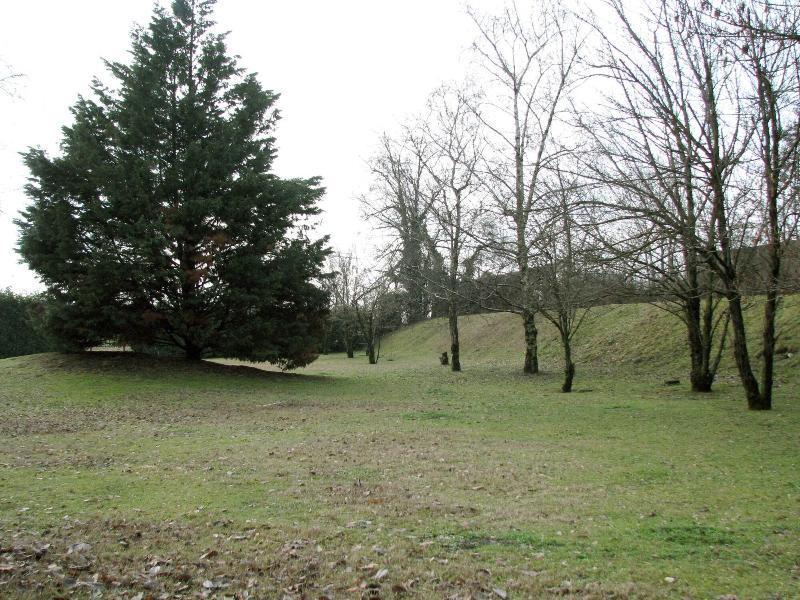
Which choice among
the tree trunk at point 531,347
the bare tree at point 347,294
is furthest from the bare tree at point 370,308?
the tree trunk at point 531,347

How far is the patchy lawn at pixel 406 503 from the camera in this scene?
165 inches

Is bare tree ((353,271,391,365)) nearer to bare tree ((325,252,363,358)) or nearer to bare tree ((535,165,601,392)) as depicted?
bare tree ((325,252,363,358))

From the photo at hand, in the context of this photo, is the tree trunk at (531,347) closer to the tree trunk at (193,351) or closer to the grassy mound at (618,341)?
the grassy mound at (618,341)

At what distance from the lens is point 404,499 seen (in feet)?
20.9

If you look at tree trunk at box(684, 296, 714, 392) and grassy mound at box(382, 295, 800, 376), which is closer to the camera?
tree trunk at box(684, 296, 714, 392)

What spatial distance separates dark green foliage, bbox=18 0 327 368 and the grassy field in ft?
20.0

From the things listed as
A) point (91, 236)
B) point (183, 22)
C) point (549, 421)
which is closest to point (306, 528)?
point (549, 421)

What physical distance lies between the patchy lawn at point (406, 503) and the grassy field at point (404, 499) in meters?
0.03

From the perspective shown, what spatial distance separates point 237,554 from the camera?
4723mm

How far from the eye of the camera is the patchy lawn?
4.20 metres

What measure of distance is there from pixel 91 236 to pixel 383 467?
17474 mm

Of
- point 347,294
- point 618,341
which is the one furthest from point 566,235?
point 347,294

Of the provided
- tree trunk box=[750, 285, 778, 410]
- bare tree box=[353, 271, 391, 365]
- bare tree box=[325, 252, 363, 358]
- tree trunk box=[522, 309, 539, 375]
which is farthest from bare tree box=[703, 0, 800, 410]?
bare tree box=[325, 252, 363, 358]

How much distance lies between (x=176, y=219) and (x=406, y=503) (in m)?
17.4
